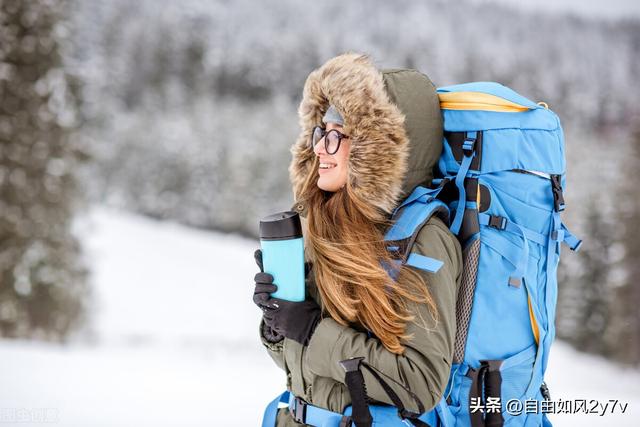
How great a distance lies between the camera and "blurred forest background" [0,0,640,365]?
12.5 m

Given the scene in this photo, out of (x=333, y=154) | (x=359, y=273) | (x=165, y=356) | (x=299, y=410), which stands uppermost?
(x=333, y=154)

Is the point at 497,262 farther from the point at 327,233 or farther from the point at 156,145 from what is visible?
the point at 156,145

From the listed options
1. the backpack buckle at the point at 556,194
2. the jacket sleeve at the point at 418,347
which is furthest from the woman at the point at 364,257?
the backpack buckle at the point at 556,194

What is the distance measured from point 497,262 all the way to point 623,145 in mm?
24244

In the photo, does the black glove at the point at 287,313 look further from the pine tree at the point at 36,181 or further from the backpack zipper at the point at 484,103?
the pine tree at the point at 36,181

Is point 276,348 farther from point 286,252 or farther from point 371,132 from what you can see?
point 371,132

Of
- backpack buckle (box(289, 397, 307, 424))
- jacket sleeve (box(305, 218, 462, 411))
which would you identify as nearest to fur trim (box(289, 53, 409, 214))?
jacket sleeve (box(305, 218, 462, 411))

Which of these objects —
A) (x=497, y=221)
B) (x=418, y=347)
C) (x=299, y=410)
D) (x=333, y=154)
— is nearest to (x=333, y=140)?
(x=333, y=154)

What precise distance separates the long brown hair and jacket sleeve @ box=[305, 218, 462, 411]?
28 millimetres

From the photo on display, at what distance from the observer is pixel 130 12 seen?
104 feet

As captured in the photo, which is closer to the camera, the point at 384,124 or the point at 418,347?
the point at 418,347

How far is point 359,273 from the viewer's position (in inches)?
73.4

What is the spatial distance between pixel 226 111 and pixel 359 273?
2835cm

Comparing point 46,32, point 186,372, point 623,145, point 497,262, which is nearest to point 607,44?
point 623,145
